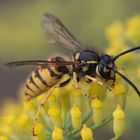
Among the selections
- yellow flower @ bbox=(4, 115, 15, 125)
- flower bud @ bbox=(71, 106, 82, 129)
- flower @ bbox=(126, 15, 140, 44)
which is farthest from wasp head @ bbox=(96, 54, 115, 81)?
flower @ bbox=(126, 15, 140, 44)

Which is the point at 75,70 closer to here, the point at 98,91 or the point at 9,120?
the point at 98,91

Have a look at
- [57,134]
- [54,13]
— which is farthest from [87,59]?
[54,13]

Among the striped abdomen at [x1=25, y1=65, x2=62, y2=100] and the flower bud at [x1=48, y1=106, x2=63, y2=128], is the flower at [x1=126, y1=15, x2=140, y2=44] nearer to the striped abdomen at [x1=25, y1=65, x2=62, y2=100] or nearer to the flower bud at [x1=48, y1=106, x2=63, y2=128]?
the striped abdomen at [x1=25, y1=65, x2=62, y2=100]

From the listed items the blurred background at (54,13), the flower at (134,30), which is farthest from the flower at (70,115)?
the blurred background at (54,13)

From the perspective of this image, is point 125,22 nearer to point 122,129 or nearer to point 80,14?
point 80,14

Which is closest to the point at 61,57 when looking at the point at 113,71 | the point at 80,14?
the point at 113,71

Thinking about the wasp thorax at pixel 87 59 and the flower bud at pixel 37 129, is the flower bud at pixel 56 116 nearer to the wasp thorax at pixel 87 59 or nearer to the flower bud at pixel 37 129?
the flower bud at pixel 37 129
